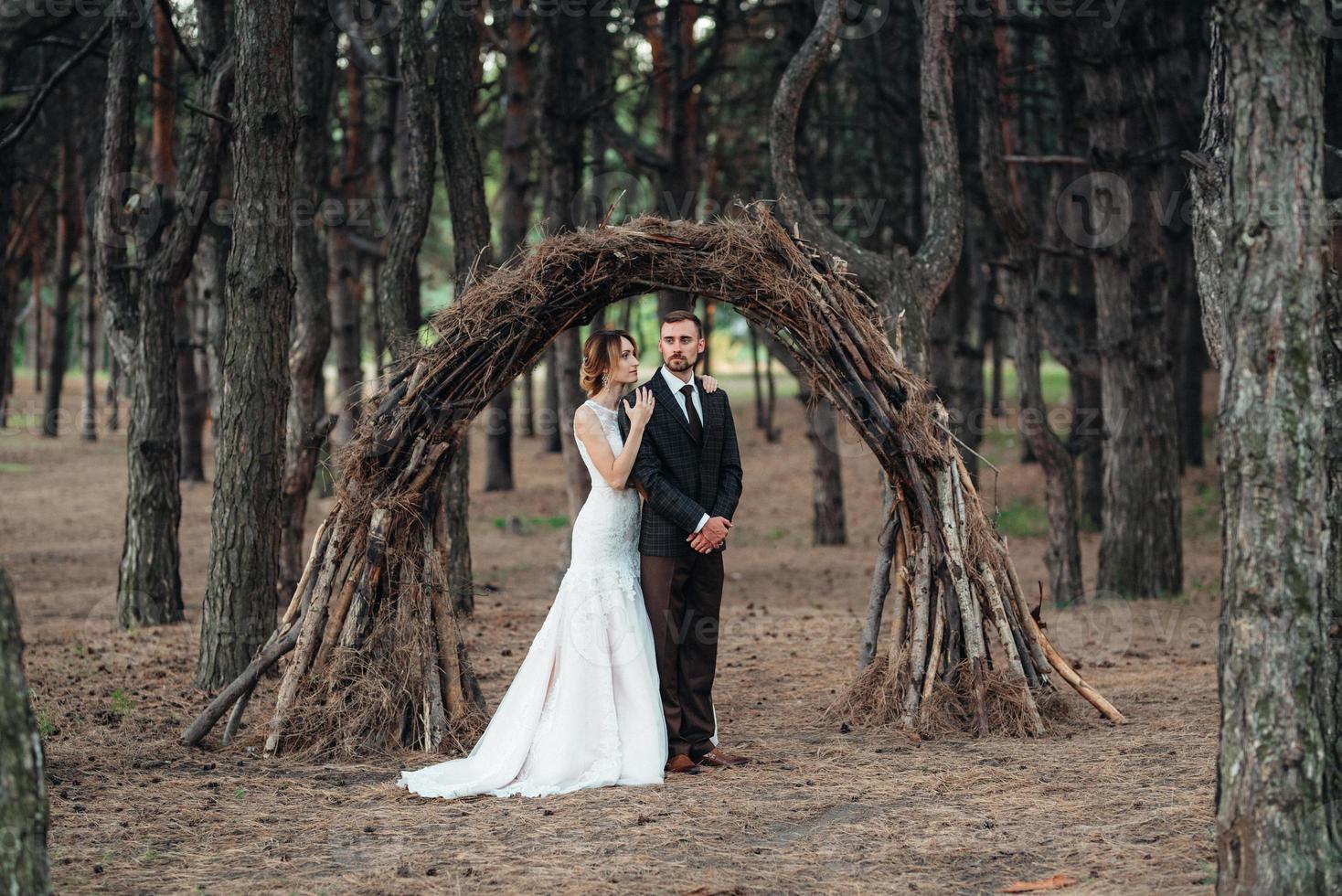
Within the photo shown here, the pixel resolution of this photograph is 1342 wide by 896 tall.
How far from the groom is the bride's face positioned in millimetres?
93

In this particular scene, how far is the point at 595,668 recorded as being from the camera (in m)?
6.13

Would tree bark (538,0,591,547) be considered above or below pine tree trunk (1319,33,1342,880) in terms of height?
above

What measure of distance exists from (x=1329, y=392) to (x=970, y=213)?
56.2ft

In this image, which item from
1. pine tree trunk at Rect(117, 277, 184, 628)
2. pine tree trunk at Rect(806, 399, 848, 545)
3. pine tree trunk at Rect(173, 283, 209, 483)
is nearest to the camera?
pine tree trunk at Rect(117, 277, 184, 628)

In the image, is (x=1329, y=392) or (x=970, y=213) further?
(x=970, y=213)

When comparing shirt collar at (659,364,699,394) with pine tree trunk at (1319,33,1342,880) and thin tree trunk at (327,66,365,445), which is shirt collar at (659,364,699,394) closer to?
pine tree trunk at (1319,33,1342,880)

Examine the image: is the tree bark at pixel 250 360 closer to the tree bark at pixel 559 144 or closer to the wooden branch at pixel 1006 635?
the wooden branch at pixel 1006 635

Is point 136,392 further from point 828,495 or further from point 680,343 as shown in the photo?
point 828,495

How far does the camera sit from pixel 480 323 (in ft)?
22.1


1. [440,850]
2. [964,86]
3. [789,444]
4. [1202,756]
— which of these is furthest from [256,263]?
[789,444]

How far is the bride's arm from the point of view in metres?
6.21

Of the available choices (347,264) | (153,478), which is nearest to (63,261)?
(347,264)

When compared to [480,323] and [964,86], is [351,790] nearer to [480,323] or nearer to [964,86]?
[480,323]

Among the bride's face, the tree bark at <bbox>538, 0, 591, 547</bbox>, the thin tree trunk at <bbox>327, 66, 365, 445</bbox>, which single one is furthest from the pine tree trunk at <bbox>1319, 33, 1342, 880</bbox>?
the thin tree trunk at <bbox>327, 66, 365, 445</bbox>
